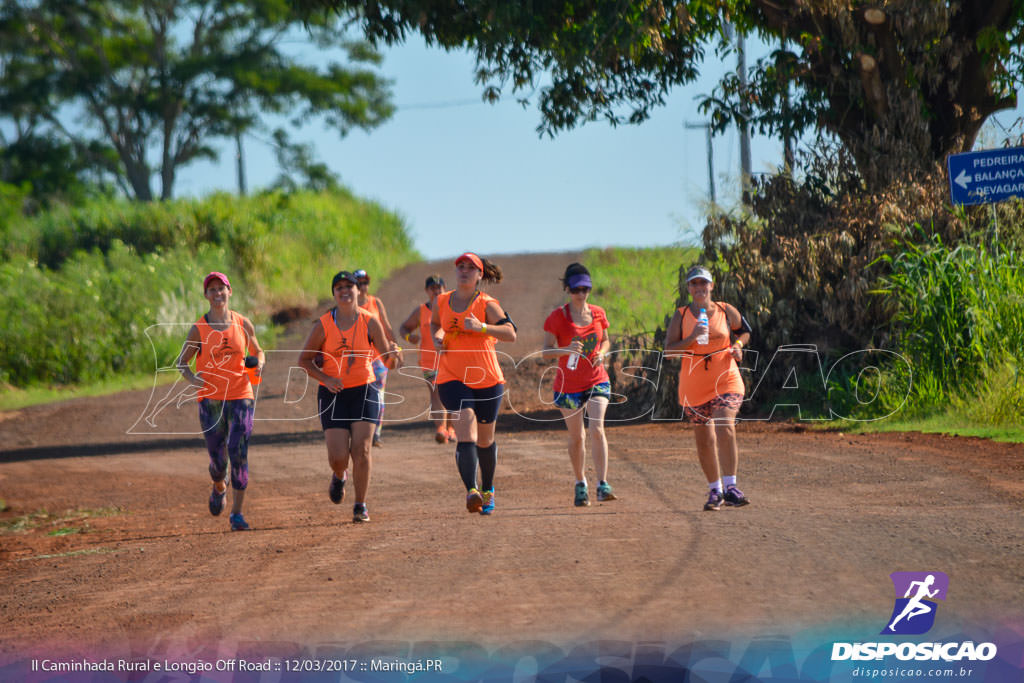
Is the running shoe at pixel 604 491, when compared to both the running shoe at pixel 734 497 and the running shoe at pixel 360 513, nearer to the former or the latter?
the running shoe at pixel 734 497

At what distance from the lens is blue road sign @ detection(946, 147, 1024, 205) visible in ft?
50.3

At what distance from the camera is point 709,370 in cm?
921

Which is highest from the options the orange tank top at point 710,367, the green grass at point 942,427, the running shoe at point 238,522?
the orange tank top at point 710,367

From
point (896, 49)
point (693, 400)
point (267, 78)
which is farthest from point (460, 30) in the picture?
Answer: point (267, 78)

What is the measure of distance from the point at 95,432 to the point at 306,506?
10.9m

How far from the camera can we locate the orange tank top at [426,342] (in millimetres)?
14117

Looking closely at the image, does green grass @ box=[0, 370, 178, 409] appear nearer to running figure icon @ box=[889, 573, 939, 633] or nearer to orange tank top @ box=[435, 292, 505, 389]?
orange tank top @ box=[435, 292, 505, 389]

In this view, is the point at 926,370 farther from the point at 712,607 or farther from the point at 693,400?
the point at 712,607

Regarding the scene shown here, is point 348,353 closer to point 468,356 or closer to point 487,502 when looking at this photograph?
point 468,356

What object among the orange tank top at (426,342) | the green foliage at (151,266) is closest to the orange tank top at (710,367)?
the orange tank top at (426,342)

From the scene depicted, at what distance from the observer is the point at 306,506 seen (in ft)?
37.8

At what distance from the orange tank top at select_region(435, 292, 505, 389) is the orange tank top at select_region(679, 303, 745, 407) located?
143 cm

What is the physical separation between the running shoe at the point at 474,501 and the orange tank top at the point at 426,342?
4.51 metres

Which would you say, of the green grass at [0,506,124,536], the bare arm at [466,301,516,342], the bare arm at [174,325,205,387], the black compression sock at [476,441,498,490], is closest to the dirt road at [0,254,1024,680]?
the green grass at [0,506,124,536]
